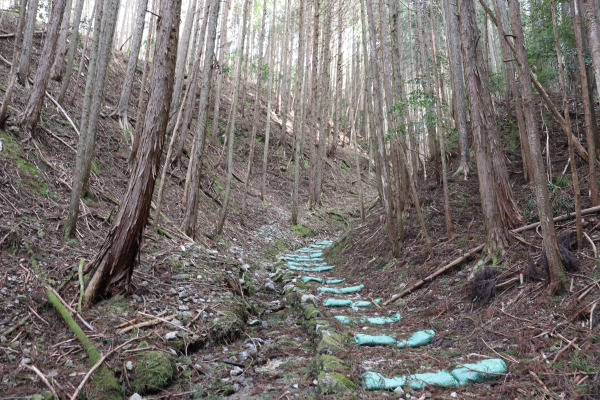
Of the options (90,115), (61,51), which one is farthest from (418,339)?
(61,51)

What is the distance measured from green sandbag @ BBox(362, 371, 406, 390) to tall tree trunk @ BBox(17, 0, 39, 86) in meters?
8.47

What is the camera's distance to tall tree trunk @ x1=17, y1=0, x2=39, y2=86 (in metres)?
7.14

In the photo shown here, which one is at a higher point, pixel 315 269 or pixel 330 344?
pixel 315 269

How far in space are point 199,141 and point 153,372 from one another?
209 inches

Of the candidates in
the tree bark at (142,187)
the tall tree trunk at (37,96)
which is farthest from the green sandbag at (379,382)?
the tall tree trunk at (37,96)

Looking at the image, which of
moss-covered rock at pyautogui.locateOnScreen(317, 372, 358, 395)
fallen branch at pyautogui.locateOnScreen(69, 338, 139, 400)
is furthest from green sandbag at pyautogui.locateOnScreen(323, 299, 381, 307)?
fallen branch at pyautogui.locateOnScreen(69, 338, 139, 400)

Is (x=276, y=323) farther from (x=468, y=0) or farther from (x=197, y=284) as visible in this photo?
(x=468, y=0)

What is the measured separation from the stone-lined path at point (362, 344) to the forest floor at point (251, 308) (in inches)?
1.6

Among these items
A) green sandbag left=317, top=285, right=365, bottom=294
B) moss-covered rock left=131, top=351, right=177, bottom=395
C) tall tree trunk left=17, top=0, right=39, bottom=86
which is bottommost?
moss-covered rock left=131, top=351, right=177, bottom=395

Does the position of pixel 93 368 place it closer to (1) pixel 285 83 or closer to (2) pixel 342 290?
(2) pixel 342 290

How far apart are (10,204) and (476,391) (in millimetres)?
5647

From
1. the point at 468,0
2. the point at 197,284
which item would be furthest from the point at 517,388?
the point at 468,0

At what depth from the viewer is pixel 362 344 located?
12.7 ft

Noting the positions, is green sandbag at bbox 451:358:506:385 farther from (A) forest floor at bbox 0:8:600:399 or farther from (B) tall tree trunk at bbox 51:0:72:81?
(B) tall tree trunk at bbox 51:0:72:81
